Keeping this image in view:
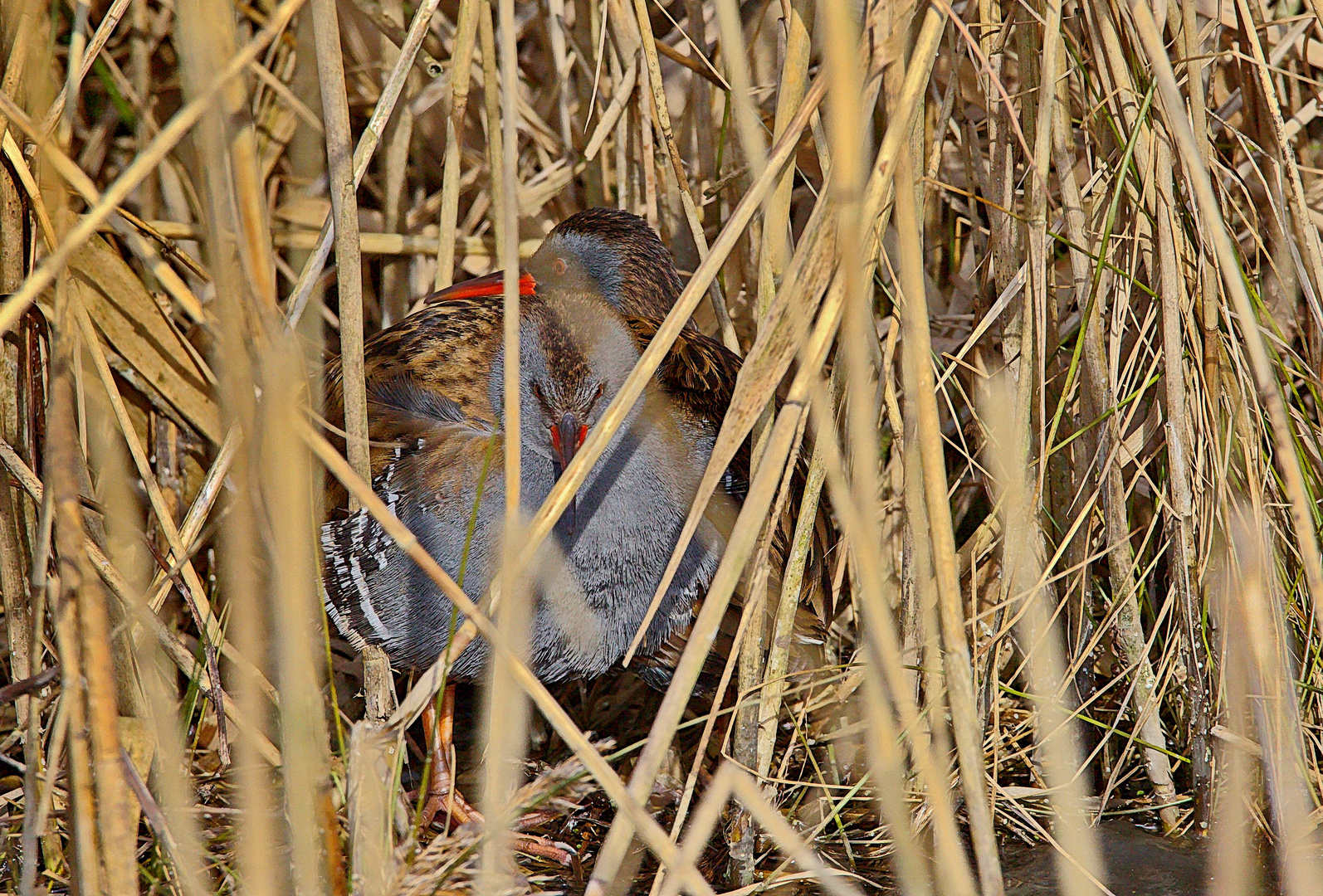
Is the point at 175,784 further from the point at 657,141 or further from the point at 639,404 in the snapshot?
the point at 657,141

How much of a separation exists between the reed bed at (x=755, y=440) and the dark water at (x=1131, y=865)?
36 mm

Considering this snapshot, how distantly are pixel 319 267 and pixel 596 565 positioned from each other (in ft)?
2.43

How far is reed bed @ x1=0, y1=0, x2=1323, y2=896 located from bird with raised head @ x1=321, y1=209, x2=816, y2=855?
172mm

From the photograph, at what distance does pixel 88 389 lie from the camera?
2.63m

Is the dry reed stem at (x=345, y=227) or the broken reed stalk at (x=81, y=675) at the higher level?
the dry reed stem at (x=345, y=227)

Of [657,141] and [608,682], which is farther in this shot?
[657,141]

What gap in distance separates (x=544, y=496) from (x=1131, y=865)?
50.4 inches

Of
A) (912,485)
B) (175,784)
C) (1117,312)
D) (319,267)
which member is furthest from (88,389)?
(1117,312)

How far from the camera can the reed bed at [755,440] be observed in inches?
54.8

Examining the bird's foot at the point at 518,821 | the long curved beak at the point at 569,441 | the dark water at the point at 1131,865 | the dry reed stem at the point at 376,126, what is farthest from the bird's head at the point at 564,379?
the dark water at the point at 1131,865

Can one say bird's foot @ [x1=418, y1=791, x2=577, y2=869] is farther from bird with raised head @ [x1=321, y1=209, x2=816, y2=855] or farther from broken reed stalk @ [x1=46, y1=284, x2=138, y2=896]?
broken reed stalk @ [x1=46, y1=284, x2=138, y2=896]

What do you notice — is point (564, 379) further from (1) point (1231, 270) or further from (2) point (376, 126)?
(1) point (1231, 270)

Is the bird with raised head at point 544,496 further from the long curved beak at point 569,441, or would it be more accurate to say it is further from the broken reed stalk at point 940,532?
the broken reed stalk at point 940,532

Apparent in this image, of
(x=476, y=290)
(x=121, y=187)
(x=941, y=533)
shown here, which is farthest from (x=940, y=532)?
(x=476, y=290)
